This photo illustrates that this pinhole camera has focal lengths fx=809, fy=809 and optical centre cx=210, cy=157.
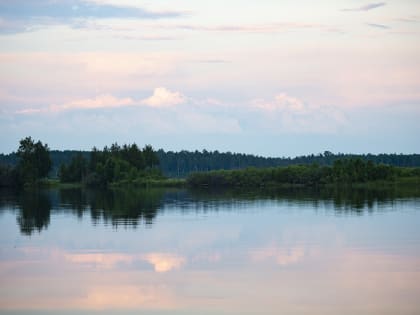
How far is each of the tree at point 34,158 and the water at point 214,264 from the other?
7308cm

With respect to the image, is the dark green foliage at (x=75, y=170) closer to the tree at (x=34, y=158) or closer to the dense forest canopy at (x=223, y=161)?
the tree at (x=34, y=158)

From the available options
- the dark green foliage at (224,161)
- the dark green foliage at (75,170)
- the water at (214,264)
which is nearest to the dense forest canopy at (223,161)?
the dark green foliage at (224,161)

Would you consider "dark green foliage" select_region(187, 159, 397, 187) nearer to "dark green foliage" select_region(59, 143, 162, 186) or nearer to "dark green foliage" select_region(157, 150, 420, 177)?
"dark green foliage" select_region(59, 143, 162, 186)

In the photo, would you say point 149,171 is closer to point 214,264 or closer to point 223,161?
point 223,161

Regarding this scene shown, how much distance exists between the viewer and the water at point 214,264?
18906 mm

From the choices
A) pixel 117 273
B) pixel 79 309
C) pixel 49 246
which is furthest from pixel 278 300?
pixel 49 246

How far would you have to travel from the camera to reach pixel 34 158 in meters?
119

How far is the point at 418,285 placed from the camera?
66.8ft

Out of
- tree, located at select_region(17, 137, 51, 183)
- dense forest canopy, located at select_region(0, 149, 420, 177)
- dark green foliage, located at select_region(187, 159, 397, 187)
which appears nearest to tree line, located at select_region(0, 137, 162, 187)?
tree, located at select_region(17, 137, 51, 183)

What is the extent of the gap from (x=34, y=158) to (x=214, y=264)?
319 feet

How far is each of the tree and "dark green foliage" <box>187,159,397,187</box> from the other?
2219cm

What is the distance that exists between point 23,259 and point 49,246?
153 inches

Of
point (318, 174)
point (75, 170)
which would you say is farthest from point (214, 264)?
point (75, 170)

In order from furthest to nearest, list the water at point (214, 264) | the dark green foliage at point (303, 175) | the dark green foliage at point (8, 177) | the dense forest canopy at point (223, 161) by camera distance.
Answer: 1. the dense forest canopy at point (223, 161)
2. the dark green foliage at point (8, 177)
3. the dark green foliage at point (303, 175)
4. the water at point (214, 264)
